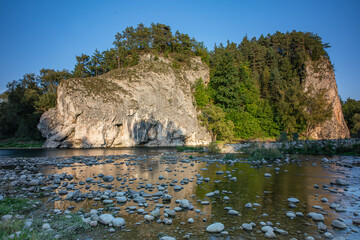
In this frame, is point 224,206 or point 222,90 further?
point 222,90

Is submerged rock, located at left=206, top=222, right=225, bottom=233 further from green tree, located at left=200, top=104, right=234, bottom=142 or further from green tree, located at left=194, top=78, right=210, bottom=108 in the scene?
green tree, located at left=194, top=78, right=210, bottom=108

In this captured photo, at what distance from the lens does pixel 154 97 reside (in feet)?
148

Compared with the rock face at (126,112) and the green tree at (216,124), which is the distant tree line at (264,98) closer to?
the green tree at (216,124)

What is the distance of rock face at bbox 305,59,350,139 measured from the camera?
2338 inches

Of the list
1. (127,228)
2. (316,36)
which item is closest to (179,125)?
(127,228)

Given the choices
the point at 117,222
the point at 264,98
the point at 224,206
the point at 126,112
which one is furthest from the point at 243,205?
the point at 264,98

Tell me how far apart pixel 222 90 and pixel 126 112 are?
25.2 m

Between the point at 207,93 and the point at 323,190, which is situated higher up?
the point at 207,93

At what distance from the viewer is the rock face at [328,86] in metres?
59.4

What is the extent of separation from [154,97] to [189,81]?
1468cm

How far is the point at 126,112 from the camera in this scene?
41.6 meters

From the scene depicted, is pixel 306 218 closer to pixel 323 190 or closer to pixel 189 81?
pixel 323 190

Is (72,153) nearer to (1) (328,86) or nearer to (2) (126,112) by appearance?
(2) (126,112)

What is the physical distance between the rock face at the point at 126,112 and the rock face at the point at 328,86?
3753cm
